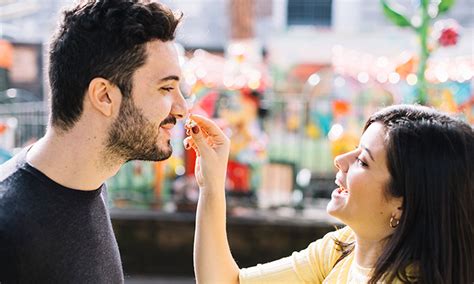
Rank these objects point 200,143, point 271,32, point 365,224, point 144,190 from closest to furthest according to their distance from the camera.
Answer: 1. point 365,224
2. point 200,143
3. point 144,190
4. point 271,32

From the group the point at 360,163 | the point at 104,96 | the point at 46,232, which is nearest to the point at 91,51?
the point at 104,96

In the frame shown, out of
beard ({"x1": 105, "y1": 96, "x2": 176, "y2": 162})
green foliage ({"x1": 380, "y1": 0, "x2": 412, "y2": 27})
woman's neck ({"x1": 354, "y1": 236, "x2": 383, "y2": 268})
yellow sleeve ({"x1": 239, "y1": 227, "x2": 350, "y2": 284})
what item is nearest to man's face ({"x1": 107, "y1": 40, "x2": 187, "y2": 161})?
beard ({"x1": 105, "y1": 96, "x2": 176, "y2": 162})

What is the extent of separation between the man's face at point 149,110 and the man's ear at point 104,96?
2 cm

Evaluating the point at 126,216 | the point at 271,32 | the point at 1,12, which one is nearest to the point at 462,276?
the point at 126,216

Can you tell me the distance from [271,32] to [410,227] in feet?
42.7

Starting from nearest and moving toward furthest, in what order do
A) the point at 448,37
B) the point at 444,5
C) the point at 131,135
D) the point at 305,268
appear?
1. the point at 131,135
2. the point at 305,268
3. the point at 444,5
4. the point at 448,37

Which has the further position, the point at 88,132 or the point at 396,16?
the point at 396,16

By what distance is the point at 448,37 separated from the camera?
520 cm

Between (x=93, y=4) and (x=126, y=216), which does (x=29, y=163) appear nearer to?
(x=93, y=4)

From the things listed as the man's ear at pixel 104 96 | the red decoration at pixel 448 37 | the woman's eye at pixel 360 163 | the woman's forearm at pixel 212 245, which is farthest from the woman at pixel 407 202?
the red decoration at pixel 448 37

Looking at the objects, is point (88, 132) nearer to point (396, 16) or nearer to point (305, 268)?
point (305, 268)

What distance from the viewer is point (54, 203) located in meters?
1.41

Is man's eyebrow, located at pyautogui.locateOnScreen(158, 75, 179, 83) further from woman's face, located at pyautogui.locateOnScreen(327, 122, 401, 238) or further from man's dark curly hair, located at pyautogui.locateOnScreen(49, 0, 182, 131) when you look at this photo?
woman's face, located at pyautogui.locateOnScreen(327, 122, 401, 238)

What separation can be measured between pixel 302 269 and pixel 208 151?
1.26ft
